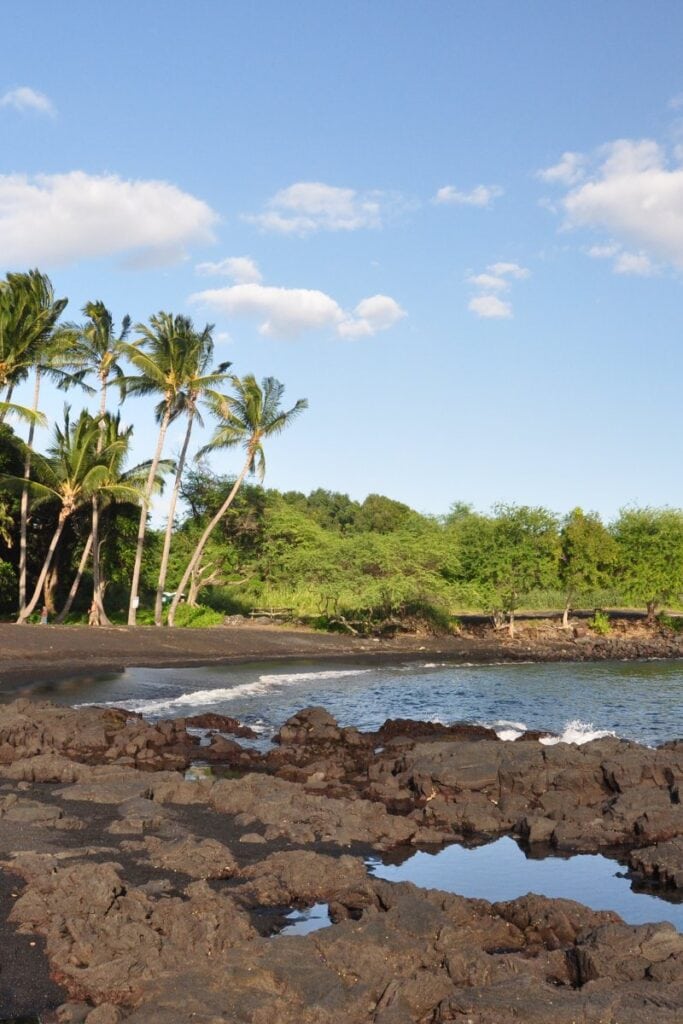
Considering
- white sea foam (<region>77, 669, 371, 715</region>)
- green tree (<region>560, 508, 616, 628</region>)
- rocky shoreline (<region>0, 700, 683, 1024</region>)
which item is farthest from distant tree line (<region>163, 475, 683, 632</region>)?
rocky shoreline (<region>0, 700, 683, 1024</region>)

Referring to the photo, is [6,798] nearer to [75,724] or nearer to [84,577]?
[75,724]

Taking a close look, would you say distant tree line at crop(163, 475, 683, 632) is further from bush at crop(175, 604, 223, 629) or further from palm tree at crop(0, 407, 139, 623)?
palm tree at crop(0, 407, 139, 623)

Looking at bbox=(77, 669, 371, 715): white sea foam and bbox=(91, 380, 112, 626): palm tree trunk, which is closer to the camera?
bbox=(77, 669, 371, 715): white sea foam

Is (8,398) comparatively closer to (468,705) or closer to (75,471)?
(75,471)

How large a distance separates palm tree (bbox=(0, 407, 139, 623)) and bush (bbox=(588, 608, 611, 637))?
31478mm

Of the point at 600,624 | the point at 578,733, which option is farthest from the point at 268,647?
the point at 600,624

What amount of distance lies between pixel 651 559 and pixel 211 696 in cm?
3927

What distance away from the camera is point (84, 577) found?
50.8 metres

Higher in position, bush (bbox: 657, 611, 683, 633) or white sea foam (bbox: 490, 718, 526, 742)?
bush (bbox: 657, 611, 683, 633)

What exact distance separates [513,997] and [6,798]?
→ 8.51 m

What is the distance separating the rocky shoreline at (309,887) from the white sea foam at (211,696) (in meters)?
6.63

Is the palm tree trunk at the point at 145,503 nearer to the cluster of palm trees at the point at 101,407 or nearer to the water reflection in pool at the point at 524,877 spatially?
the cluster of palm trees at the point at 101,407

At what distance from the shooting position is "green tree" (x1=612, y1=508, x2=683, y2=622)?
196 ft

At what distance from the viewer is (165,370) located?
44031mm
